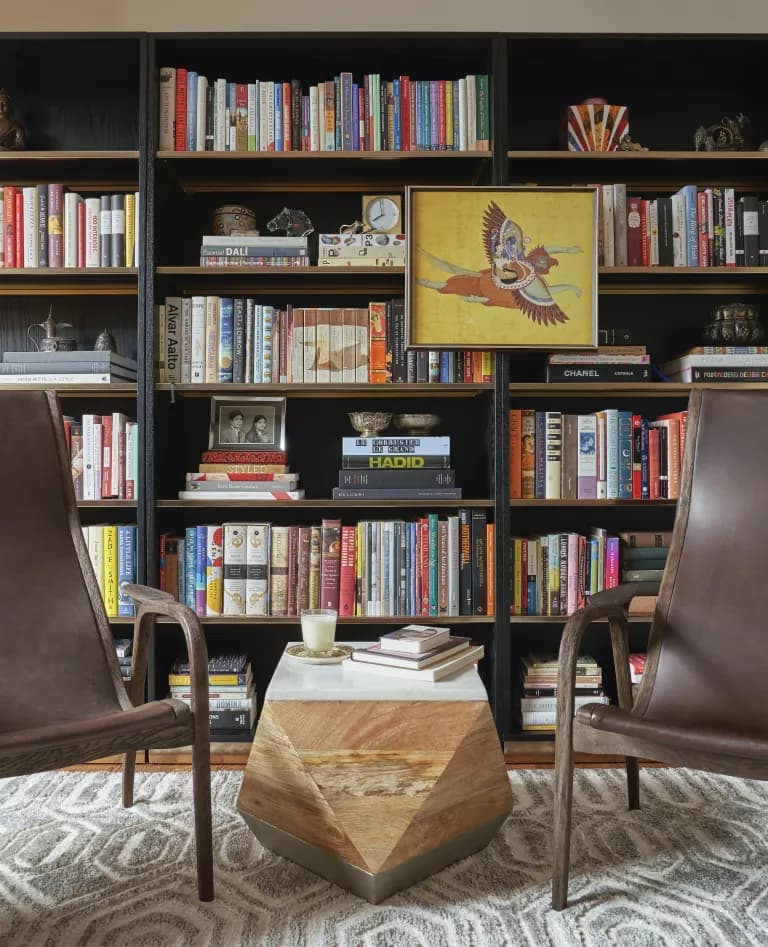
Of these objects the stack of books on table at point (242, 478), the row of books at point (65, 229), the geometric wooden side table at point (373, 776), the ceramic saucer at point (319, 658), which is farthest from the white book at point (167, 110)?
the geometric wooden side table at point (373, 776)

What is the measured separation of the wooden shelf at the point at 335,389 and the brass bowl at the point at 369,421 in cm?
8

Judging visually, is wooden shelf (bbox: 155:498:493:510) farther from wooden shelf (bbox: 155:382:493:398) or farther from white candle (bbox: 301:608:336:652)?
white candle (bbox: 301:608:336:652)

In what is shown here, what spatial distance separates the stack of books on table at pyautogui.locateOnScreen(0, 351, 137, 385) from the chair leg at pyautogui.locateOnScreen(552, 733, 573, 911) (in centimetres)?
173

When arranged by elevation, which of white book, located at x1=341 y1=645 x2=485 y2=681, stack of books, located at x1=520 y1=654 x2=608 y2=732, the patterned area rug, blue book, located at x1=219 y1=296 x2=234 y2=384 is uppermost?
blue book, located at x1=219 y1=296 x2=234 y2=384

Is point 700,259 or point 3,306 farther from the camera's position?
point 3,306

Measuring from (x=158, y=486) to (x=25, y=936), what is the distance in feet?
4.34

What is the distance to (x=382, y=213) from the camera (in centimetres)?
260

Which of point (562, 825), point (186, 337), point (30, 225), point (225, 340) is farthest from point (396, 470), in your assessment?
point (30, 225)

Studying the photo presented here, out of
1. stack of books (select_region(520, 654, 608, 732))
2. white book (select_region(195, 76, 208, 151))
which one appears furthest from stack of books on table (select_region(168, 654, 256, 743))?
white book (select_region(195, 76, 208, 151))

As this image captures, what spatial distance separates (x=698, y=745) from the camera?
137 cm

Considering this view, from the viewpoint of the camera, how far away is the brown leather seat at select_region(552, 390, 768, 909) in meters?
1.54

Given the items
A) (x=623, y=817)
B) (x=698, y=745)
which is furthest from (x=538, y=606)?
(x=698, y=745)

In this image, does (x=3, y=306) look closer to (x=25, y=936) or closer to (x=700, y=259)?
(x=25, y=936)

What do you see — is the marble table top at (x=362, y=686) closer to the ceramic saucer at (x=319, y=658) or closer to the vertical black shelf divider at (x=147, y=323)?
the ceramic saucer at (x=319, y=658)
